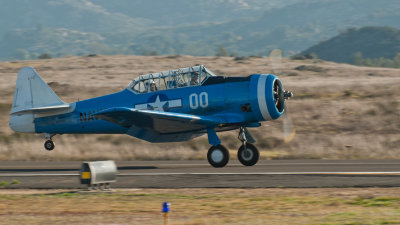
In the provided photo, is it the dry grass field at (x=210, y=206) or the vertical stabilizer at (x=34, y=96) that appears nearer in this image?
the dry grass field at (x=210, y=206)

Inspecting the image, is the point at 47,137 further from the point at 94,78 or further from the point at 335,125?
the point at 94,78

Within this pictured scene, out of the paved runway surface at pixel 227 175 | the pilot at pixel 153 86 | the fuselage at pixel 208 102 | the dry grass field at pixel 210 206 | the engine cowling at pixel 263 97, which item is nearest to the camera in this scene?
the dry grass field at pixel 210 206

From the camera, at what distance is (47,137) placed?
21.1 m

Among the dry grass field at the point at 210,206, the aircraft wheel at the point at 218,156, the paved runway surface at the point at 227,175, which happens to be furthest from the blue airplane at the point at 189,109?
the dry grass field at the point at 210,206

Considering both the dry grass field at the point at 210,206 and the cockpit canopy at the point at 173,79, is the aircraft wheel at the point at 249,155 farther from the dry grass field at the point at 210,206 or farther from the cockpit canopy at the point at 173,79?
the dry grass field at the point at 210,206

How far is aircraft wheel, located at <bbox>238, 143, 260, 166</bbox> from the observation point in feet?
58.7

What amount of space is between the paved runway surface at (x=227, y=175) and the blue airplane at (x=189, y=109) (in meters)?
1.01

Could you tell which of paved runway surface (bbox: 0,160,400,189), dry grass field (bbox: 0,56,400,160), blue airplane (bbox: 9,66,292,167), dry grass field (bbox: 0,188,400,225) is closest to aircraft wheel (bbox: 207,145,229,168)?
blue airplane (bbox: 9,66,292,167)

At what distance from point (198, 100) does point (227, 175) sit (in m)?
3.30

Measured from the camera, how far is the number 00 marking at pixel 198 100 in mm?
18172

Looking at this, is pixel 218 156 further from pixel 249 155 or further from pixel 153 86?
pixel 153 86

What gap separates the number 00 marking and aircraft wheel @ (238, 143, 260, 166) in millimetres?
1805

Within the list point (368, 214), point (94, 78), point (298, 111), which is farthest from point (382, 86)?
point (368, 214)

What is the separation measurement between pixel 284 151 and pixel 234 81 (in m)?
7.10
